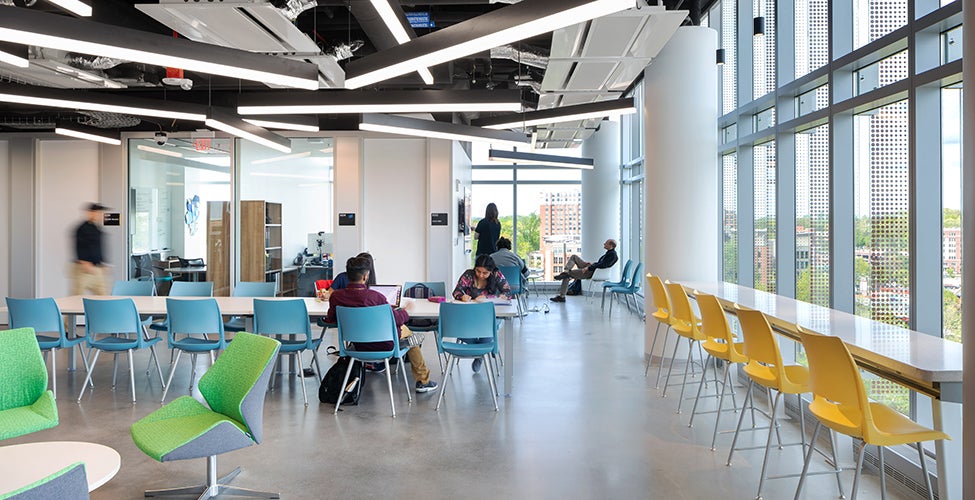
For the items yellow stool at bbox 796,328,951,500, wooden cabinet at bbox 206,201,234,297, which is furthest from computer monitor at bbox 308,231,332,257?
yellow stool at bbox 796,328,951,500

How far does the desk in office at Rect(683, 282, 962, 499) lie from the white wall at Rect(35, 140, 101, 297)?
9.53m

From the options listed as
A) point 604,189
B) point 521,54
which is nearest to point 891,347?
point 521,54

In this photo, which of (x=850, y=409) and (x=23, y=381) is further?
(x=23, y=381)

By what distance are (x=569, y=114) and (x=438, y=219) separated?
139 inches

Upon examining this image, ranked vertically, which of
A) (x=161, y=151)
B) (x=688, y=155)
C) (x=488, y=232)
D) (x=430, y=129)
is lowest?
(x=488, y=232)

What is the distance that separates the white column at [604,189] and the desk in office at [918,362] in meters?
9.54

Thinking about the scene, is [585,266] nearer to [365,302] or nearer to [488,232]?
[488,232]

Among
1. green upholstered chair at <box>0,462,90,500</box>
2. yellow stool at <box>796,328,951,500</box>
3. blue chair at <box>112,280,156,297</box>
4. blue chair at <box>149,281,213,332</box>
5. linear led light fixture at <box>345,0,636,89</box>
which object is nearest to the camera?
green upholstered chair at <box>0,462,90,500</box>

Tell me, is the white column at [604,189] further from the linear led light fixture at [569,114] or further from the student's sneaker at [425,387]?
the student's sneaker at [425,387]

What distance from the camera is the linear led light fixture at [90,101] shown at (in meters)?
5.34

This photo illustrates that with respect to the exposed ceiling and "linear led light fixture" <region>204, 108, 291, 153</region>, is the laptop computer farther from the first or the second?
"linear led light fixture" <region>204, 108, 291, 153</region>

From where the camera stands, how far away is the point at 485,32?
3182mm

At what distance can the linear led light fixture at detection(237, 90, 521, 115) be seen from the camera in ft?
17.2

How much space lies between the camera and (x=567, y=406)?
5.03 metres
